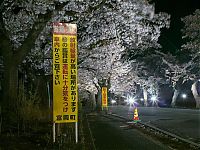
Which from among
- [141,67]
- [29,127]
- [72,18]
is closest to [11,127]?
[29,127]

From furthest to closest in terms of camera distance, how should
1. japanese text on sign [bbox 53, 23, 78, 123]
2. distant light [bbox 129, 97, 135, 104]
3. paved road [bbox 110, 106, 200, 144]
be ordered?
distant light [bbox 129, 97, 135, 104] → paved road [bbox 110, 106, 200, 144] → japanese text on sign [bbox 53, 23, 78, 123]

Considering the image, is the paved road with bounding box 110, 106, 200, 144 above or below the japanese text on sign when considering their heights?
below

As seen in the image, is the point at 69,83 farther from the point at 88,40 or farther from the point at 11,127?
the point at 88,40

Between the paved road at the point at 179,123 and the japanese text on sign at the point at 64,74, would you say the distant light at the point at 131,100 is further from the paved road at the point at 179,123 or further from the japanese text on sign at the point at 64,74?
the japanese text on sign at the point at 64,74

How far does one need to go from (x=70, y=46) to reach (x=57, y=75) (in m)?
1.04

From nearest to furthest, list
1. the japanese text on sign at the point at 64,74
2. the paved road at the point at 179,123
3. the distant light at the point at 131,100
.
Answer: the japanese text on sign at the point at 64,74
the paved road at the point at 179,123
the distant light at the point at 131,100

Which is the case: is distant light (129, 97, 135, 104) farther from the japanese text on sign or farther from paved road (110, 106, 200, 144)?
the japanese text on sign

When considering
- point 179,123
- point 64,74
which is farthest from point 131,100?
point 64,74

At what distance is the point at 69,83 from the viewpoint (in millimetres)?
10750

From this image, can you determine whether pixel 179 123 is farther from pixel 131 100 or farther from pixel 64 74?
pixel 131 100

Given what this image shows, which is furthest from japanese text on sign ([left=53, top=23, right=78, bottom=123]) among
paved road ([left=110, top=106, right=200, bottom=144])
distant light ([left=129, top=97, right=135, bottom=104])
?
distant light ([left=129, top=97, right=135, bottom=104])

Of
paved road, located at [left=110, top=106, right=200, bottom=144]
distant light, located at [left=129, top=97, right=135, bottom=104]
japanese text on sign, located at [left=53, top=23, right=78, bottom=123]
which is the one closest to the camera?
japanese text on sign, located at [left=53, top=23, right=78, bottom=123]

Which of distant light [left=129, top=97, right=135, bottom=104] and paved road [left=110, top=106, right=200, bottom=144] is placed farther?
distant light [left=129, top=97, right=135, bottom=104]

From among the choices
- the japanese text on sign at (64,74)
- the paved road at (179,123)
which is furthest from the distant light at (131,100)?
the japanese text on sign at (64,74)
